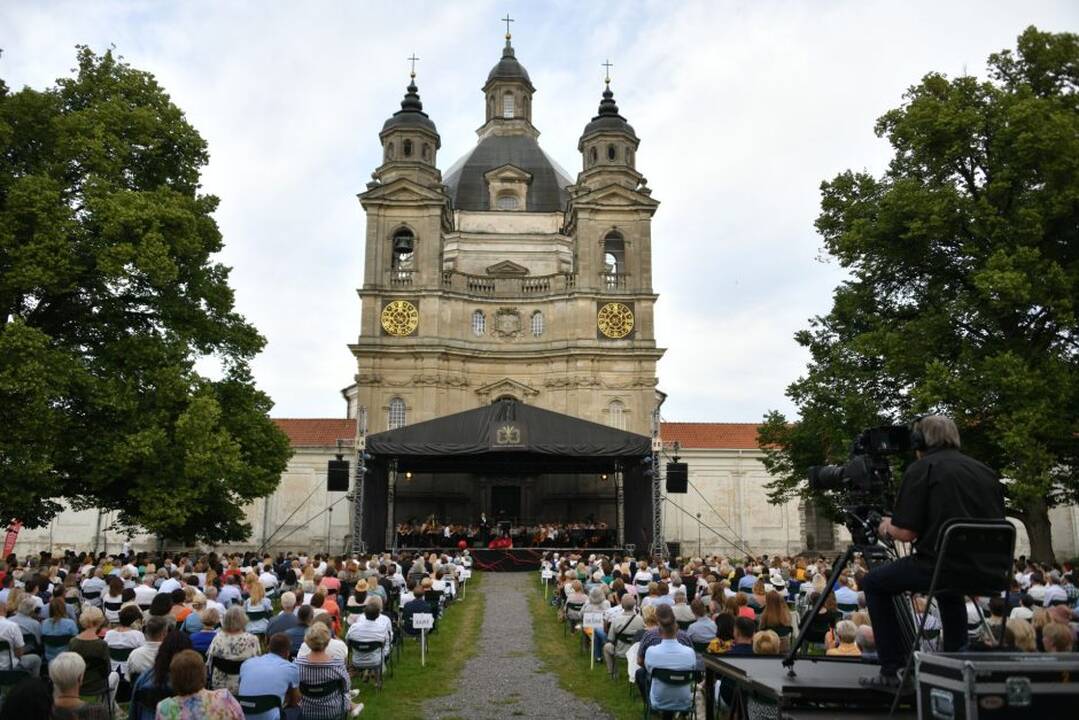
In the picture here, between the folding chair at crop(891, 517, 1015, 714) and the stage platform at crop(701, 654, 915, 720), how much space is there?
171 millimetres

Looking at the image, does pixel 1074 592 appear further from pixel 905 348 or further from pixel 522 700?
pixel 522 700

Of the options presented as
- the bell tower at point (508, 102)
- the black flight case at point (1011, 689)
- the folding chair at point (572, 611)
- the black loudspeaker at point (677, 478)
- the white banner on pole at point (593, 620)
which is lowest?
the folding chair at point (572, 611)

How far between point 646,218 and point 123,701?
33.6m

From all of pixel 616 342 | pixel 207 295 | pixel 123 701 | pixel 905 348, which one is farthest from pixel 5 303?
pixel 616 342

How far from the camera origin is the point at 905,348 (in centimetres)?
1941

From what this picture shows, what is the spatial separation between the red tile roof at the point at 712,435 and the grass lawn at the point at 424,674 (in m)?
22.4

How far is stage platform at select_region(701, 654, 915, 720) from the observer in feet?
12.6

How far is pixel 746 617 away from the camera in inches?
311

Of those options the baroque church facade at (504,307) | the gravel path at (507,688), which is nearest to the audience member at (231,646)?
the gravel path at (507,688)

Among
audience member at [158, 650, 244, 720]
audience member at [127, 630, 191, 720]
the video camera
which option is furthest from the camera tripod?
audience member at [127, 630, 191, 720]

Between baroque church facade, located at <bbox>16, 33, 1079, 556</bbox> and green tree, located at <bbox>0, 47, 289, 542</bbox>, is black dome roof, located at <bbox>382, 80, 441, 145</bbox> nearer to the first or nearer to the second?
baroque church facade, located at <bbox>16, 33, 1079, 556</bbox>

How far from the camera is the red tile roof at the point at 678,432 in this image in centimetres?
3728

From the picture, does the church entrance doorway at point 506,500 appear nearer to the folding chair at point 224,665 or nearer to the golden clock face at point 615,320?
the golden clock face at point 615,320

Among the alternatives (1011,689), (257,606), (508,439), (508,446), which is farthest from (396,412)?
(1011,689)
